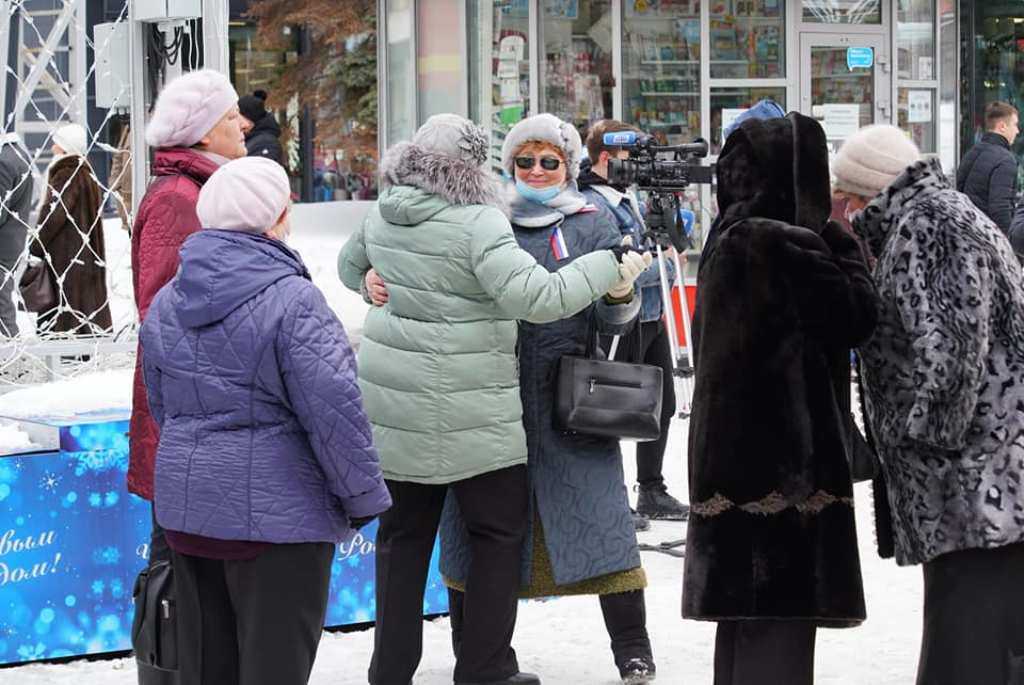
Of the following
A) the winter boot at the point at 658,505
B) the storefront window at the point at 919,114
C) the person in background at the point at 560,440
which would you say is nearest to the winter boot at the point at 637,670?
the person in background at the point at 560,440

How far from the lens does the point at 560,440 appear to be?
4.98 m

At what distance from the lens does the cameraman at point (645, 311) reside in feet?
20.2

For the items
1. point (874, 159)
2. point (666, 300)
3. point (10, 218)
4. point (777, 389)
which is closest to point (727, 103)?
point (10, 218)

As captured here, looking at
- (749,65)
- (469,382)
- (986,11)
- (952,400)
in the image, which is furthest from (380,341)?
(986,11)

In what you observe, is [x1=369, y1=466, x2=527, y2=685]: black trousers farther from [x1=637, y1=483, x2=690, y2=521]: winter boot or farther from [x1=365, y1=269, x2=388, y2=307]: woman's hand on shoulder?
[x1=637, y1=483, x2=690, y2=521]: winter boot

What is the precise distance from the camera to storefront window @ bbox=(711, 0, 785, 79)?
13.9 meters

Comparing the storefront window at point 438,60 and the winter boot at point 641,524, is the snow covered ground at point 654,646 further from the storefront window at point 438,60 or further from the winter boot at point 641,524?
the storefront window at point 438,60

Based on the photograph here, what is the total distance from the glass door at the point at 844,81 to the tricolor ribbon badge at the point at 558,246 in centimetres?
940

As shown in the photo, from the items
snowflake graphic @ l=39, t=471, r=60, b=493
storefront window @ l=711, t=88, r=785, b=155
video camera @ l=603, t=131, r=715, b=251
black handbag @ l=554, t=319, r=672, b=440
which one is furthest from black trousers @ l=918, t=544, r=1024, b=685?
storefront window @ l=711, t=88, r=785, b=155

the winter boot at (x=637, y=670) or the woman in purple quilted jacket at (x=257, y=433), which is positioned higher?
the woman in purple quilted jacket at (x=257, y=433)

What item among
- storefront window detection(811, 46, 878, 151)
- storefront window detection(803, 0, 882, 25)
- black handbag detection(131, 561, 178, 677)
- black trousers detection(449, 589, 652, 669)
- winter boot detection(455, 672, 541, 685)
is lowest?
winter boot detection(455, 672, 541, 685)

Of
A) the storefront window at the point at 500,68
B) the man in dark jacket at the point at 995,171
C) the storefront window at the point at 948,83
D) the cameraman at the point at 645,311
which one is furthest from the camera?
the storefront window at the point at 948,83

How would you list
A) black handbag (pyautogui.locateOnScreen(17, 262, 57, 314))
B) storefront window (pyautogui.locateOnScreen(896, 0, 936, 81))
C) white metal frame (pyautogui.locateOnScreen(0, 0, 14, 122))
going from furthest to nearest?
storefront window (pyautogui.locateOnScreen(896, 0, 936, 81)) < black handbag (pyautogui.locateOnScreen(17, 262, 57, 314)) < white metal frame (pyautogui.locateOnScreen(0, 0, 14, 122))

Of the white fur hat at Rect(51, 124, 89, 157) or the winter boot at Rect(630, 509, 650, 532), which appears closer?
the winter boot at Rect(630, 509, 650, 532)
